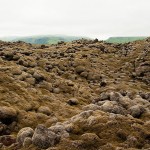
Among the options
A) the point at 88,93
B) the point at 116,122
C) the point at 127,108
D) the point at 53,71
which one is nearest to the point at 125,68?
the point at 53,71

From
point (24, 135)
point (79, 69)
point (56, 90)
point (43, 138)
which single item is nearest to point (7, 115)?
point (24, 135)

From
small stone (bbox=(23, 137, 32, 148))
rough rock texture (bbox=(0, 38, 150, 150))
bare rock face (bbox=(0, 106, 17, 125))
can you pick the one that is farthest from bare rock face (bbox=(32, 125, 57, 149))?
bare rock face (bbox=(0, 106, 17, 125))

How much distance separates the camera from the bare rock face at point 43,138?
97.6 ft

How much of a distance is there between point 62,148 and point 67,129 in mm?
4446

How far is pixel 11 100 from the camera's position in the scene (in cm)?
5262

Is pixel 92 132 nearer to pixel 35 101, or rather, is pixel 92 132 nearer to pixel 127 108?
pixel 127 108

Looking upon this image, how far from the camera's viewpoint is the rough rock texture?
101ft

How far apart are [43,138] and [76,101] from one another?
3256 centimetres

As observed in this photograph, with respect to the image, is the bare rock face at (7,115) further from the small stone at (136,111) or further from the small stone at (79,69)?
the small stone at (79,69)

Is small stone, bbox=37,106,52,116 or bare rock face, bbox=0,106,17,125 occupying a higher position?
bare rock face, bbox=0,106,17,125

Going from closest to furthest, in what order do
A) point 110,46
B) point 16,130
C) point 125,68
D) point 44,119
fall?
point 16,130
point 44,119
point 125,68
point 110,46

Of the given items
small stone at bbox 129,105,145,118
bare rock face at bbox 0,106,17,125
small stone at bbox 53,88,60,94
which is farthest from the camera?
small stone at bbox 53,88,60,94

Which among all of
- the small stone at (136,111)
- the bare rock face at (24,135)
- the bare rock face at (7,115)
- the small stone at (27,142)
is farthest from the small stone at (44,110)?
the small stone at (27,142)

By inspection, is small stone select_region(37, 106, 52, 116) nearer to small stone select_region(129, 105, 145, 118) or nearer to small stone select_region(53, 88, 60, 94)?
small stone select_region(129, 105, 145, 118)
